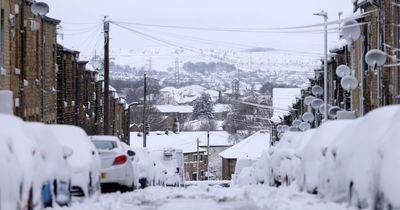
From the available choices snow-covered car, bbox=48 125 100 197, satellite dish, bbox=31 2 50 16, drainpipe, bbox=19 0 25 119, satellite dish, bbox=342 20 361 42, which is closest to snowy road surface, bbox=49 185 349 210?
snow-covered car, bbox=48 125 100 197

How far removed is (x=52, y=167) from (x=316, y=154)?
644 cm

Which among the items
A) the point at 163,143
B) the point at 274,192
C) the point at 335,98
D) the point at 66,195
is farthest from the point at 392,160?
the point at 163,143

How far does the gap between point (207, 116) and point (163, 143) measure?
3278cm

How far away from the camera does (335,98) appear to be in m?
55.2

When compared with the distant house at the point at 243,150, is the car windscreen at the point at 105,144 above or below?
above

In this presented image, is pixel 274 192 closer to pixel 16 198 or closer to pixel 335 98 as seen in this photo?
pixel 16 198

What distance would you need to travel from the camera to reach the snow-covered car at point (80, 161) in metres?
18.2

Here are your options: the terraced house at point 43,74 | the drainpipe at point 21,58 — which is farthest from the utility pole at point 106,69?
the drainpipe at point 21,58

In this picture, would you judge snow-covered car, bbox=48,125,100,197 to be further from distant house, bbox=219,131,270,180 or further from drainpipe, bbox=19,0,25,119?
distant house, bbox=219,131,270,180

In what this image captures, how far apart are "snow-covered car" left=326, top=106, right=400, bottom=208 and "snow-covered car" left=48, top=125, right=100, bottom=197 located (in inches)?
200

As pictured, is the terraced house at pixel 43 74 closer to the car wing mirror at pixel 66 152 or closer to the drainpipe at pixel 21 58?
the drainpipe at pixel 21 58

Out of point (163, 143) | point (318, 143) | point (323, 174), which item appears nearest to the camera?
point (323, 174)

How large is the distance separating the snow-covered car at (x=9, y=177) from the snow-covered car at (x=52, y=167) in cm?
233

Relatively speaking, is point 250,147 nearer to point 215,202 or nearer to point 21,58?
point 21,58
